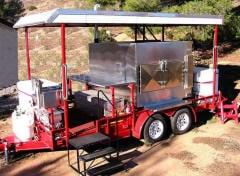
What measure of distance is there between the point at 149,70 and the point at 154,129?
1.65 meters

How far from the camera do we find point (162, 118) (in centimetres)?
994

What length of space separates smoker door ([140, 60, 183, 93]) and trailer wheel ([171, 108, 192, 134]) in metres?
0.85

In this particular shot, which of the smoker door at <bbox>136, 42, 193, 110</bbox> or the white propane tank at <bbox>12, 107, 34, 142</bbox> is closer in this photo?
the white propane tank at <bbox>12, 107, 34, 142</bbox>

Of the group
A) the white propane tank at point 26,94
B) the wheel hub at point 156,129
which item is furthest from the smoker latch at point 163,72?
the white propane tank at point 26,94

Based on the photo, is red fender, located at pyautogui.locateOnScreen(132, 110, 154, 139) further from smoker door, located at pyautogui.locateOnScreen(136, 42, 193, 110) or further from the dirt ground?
the dirt ground

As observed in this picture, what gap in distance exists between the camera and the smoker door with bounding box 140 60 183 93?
942cm

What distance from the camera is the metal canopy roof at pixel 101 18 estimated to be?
7.54 metres

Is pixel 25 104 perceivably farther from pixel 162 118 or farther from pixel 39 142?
pixel 162 118

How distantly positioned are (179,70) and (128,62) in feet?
5.35

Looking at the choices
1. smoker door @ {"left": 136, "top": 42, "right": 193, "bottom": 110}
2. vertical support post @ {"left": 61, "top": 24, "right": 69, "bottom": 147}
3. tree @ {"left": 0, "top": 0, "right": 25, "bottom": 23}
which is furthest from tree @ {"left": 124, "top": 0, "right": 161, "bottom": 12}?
tree @ {"left": 0, "top": 0, "right": 25, "bottom": 23}

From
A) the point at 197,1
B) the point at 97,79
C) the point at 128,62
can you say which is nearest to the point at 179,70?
the point at 128,62

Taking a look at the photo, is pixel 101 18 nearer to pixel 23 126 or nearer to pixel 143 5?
pixel 23 126

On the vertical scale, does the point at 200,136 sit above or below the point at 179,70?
below

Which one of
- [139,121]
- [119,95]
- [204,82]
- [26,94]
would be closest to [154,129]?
[139,121]
